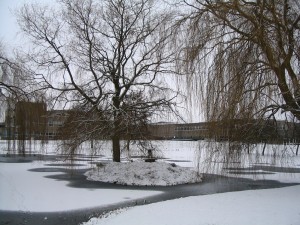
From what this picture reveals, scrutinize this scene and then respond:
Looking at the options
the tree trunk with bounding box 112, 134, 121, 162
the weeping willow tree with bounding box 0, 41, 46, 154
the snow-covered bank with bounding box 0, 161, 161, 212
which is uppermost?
the weeping willow tree with bounding box 0, 41, 46, 154

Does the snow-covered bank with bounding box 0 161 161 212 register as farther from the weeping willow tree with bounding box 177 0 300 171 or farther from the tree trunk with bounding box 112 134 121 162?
the weeping willow tree with bounding box 177 0 300 171

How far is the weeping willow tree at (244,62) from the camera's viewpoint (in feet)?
30.4

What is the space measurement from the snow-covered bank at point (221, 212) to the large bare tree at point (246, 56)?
221 cm

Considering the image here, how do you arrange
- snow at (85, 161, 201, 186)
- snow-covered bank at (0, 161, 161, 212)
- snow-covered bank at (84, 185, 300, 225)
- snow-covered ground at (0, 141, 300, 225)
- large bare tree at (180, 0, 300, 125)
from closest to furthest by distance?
snow-covered bank at (84, 185, 300, 225)
snow-covered ground at (0, 141, 300, 225)
large bare tree at (180, 0, 300, 125)
snow-covered bank at (0, 161, 161, 212)
snow at (85, 161, 201, 186)

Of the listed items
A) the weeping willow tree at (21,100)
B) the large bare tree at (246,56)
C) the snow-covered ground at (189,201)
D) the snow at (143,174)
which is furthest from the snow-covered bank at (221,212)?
the weeping willow tree at (21,100)

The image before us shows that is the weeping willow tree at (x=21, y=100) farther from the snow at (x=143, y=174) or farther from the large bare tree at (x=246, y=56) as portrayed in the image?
the large bare tree at (x=246, y=56)

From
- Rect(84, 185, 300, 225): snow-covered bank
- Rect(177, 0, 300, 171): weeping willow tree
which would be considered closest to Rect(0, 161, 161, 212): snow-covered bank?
Rect(84, 185, 300, 225): snow-covered bank

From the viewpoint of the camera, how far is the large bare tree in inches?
364

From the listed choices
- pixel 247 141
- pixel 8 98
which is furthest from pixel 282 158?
pixel 8 98

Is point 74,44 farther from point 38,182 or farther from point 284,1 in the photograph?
point 284,1

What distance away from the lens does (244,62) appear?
9484 mm

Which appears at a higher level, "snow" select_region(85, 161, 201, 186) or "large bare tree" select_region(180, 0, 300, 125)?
"large bare tree" select_region(180, 0, 300, 125)

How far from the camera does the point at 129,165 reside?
1712 centimetres

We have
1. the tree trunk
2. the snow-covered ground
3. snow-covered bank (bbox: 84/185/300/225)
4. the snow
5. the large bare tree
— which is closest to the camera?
snow-covered bank (bbox: 84/185/300/225)
